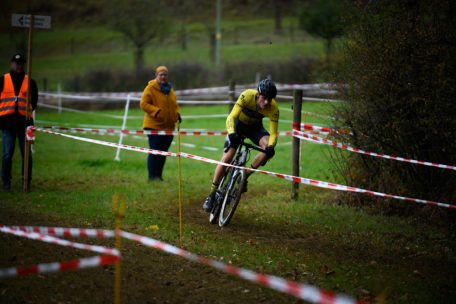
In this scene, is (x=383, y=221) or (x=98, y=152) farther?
(x=98, y=152)

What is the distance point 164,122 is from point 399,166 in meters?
4.89

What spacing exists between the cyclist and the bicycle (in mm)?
98

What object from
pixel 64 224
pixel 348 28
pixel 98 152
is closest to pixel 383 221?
pixel 348 28

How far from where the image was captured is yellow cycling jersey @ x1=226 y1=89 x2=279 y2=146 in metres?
8.58

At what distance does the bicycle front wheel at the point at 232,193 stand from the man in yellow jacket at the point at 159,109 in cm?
355

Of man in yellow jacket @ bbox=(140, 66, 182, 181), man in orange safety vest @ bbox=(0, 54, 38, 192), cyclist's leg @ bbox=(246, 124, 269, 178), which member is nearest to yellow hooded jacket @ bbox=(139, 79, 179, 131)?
man in yellow jacket @ bbox=(140, 66, 182, 181)

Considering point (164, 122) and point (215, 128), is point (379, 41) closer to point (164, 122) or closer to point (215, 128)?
point (164, 122)

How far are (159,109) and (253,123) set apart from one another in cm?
326

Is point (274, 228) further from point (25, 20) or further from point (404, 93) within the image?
point (25, 20)

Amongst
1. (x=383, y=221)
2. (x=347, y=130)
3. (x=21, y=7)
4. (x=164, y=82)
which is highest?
(x=21, y=7)

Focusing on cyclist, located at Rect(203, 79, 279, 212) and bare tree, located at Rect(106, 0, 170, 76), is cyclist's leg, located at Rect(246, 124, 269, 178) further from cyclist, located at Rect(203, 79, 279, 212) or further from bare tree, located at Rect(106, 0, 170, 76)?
bare tree, located at Rect(106, 0, 170, 76)

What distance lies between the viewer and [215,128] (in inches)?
933

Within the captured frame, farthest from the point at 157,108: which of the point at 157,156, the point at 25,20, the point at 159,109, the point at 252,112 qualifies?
the point at 252,112

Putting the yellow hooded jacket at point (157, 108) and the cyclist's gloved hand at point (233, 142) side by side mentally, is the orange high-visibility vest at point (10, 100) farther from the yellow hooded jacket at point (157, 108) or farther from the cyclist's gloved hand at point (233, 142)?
the cyclist's gloved hand at point (233, 142)
